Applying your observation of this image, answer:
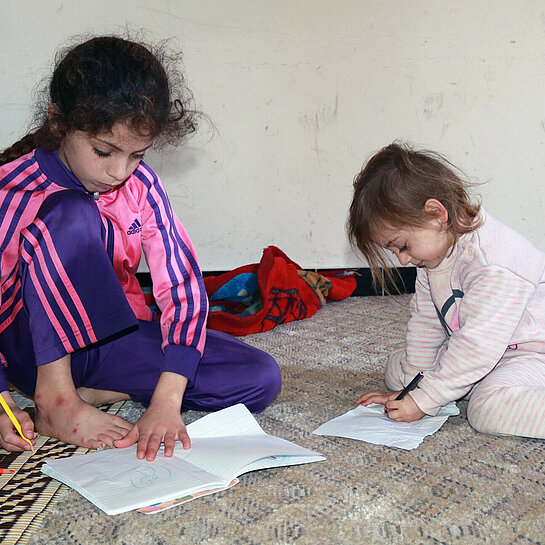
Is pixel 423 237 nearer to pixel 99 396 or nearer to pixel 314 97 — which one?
pixel 99 396

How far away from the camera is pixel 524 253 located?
1.06 m

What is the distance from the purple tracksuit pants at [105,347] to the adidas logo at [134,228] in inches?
3.0

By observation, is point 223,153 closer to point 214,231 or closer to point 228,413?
point 214,231

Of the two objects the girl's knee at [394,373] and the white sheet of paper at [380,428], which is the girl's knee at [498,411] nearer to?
the white sheet of paper at [380,428]

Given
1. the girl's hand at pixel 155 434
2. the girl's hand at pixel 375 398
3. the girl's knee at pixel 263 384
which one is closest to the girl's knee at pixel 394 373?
the girl's hand at pixel 375 398

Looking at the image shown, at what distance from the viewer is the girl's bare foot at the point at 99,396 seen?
1.13m

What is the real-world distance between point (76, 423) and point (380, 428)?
0.46 m

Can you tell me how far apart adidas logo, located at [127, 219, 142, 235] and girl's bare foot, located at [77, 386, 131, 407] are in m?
0.29

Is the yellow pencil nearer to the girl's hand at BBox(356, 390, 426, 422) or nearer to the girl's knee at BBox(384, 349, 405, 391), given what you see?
the girl's hand at BBox(356, 390, 426, 422)

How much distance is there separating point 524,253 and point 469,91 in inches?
52.3

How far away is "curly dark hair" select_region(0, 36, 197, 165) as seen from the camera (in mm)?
904

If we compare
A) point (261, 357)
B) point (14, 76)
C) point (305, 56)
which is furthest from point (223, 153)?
point (261, 357)

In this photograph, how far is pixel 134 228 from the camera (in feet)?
3.62

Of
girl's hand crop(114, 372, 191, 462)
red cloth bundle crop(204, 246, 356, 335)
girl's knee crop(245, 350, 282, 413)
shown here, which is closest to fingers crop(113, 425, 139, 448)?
girl's hand crop(114, 372, 191, 462)
